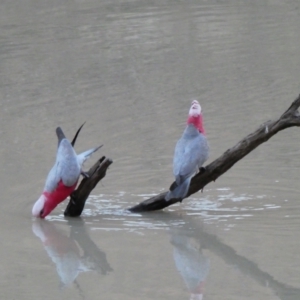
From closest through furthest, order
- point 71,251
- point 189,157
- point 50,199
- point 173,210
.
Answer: point 71,251 < point 189,157 < point 50,199 < point 173,210

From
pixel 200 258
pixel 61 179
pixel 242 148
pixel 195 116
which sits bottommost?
pixel 200 258

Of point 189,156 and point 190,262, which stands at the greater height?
point 189,156

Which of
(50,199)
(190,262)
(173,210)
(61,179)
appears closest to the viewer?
(190,262)

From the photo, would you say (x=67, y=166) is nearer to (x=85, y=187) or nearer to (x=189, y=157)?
(x=85, y=187)

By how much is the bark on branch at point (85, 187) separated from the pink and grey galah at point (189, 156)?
0.50m

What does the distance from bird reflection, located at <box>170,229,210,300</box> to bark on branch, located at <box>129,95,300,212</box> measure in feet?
1.28

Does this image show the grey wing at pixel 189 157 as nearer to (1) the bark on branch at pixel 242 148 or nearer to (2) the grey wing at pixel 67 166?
(1) the bark on branch at pixel 242 148

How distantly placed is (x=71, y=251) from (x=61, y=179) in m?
0.57

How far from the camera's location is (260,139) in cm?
537

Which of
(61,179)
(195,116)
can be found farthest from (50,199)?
(195,116)

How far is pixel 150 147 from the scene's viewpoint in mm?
7703

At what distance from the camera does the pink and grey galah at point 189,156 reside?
5414mm

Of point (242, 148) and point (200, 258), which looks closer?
point (200, 258)

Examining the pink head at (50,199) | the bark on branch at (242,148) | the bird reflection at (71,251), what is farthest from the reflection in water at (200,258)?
the pink head at (50,199)
